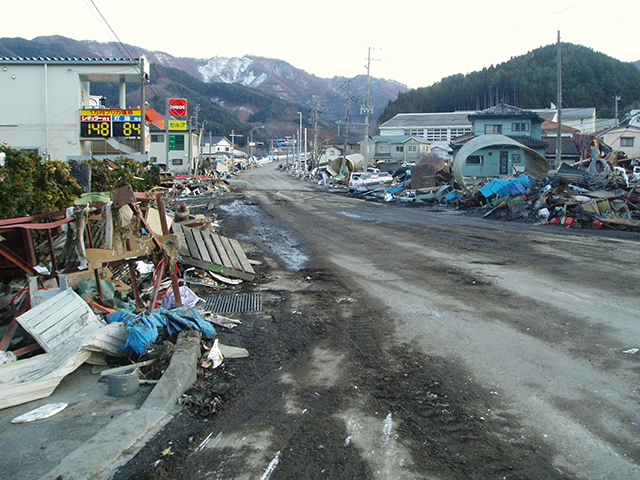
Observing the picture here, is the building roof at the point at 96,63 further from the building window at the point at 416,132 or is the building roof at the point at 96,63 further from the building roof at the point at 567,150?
the building window at the point at 416,132

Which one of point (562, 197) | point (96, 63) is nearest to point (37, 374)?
point (562, 197)

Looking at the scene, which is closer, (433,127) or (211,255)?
(211,255)

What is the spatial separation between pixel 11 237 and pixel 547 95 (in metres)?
113

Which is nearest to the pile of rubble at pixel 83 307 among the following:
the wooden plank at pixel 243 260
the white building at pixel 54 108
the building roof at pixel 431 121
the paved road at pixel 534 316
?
the wooden plank at pixel 243 260

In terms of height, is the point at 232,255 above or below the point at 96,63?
below

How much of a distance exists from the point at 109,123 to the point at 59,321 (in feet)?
110

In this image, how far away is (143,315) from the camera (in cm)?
593

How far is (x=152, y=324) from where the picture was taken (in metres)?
5.86

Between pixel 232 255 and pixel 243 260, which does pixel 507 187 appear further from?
pixel 232 255

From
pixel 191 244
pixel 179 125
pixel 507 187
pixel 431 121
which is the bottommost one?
pixel 191 244

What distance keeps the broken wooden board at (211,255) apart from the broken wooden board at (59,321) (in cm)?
374

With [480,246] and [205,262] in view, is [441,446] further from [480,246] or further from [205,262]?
[480,246]

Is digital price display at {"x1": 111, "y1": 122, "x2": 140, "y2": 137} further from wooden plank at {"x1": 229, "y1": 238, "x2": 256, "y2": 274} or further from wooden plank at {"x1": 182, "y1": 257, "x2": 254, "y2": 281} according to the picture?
wooden plank at {"x1": 182, "y1": 257, "x2": 254, "y2": 281}

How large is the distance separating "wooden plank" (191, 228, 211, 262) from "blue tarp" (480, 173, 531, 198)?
54.7 ft
